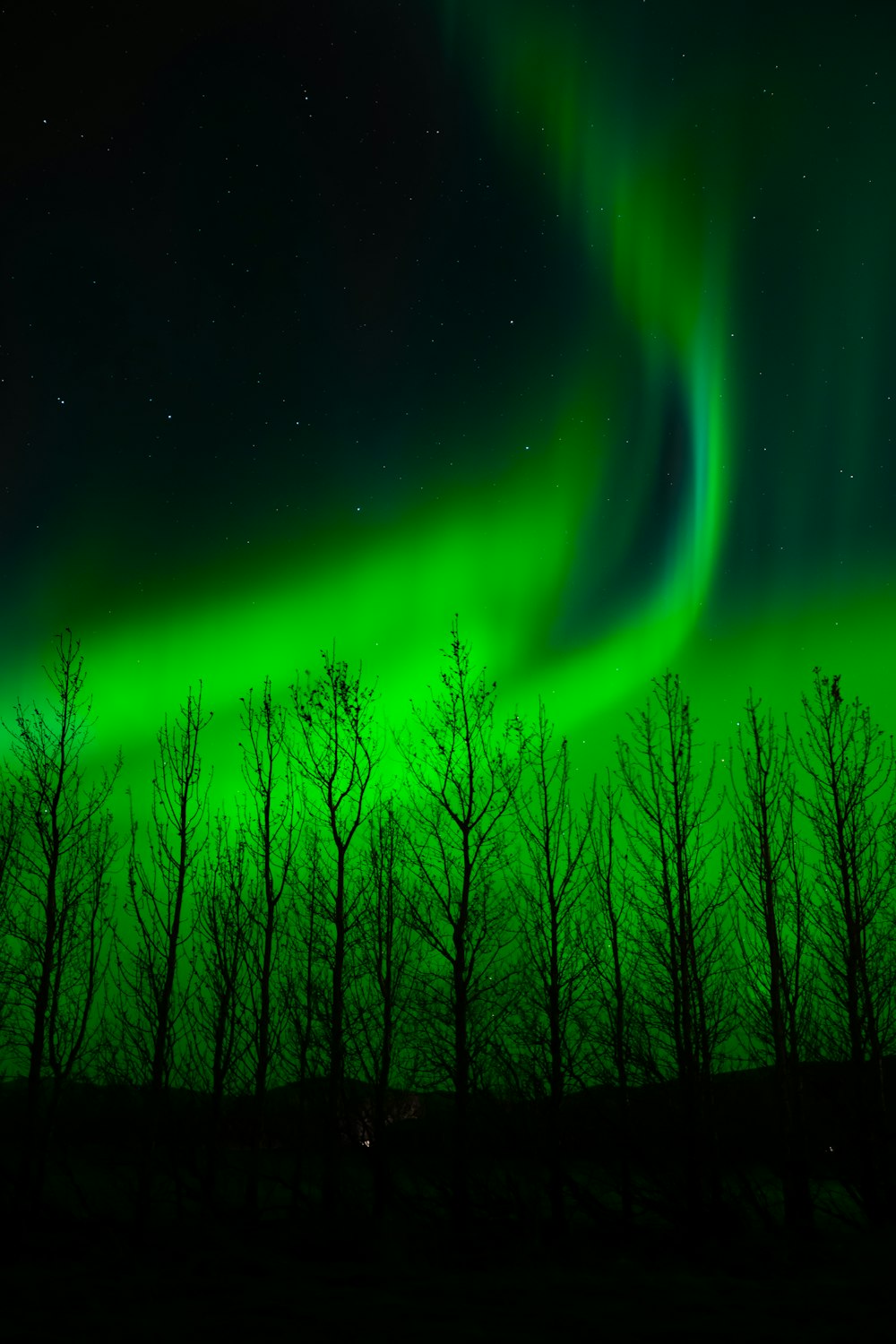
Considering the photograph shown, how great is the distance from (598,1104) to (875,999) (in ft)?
23.8

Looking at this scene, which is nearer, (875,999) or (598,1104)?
(875,999)

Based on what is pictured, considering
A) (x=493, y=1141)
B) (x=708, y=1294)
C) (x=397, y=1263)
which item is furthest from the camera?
(x=493, y=1141)

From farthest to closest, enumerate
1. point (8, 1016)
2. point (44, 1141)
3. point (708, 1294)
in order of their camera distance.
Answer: point (8, 1016), point (44, 1141), point (708, 1294)

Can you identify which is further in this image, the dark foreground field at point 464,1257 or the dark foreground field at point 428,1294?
the dark foreground field at point 464,1257

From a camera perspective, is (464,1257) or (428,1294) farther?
(464,1257)

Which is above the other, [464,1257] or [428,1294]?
[428,1294]

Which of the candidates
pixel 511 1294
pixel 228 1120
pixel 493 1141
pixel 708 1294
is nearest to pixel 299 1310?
pixel 511 1294

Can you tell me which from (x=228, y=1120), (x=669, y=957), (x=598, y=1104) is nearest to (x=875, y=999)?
(x=669, y=957)

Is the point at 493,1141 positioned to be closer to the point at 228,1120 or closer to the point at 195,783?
the point at 228,1120

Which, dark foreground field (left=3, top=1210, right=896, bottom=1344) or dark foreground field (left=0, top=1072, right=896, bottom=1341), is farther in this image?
dark foreground field (left=0, top=1072, right=896, bottom=1341)

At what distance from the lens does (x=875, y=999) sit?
66.6 ft

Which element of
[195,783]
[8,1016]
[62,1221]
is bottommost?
[62,1221]

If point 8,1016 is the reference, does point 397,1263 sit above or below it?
below

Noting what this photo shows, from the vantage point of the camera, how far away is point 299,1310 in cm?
1018
